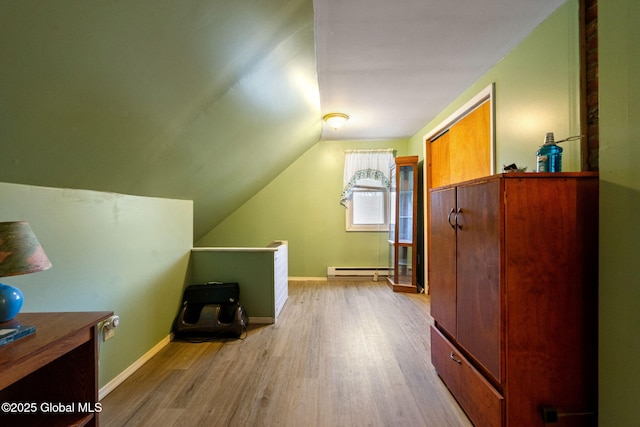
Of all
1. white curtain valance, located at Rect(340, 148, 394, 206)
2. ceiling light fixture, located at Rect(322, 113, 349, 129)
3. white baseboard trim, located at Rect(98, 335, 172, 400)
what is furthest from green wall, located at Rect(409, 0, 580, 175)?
white baseboard trim, located at Rect(98, 335, 172, 400)

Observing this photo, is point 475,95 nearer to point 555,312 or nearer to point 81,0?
point 555,312

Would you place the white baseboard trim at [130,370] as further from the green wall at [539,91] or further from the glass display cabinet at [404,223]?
the green wall at [539,91]

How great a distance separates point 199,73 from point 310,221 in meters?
3.03

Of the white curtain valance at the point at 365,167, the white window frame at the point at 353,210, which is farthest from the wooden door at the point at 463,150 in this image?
the white window frame at the point at 353,210

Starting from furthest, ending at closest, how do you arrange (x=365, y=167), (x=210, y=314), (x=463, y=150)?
1. (x=365, y=167)
2. (x=463, y=150)
3. (x=210, y=314)

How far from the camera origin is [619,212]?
100 centimetres

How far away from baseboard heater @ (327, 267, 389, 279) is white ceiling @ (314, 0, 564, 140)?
251 cm

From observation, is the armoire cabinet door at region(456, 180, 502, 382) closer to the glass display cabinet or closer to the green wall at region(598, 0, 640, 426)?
the green wall at region(598, 0, 640, 426)

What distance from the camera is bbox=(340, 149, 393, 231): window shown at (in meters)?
4.01

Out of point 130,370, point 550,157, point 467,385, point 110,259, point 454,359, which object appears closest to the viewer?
point 550,157

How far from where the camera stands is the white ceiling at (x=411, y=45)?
142 centimetres

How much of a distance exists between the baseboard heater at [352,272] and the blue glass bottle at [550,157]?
10.1ft

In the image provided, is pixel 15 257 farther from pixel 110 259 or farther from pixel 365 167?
pixel 365 167

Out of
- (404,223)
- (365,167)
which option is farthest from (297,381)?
(365,167)
